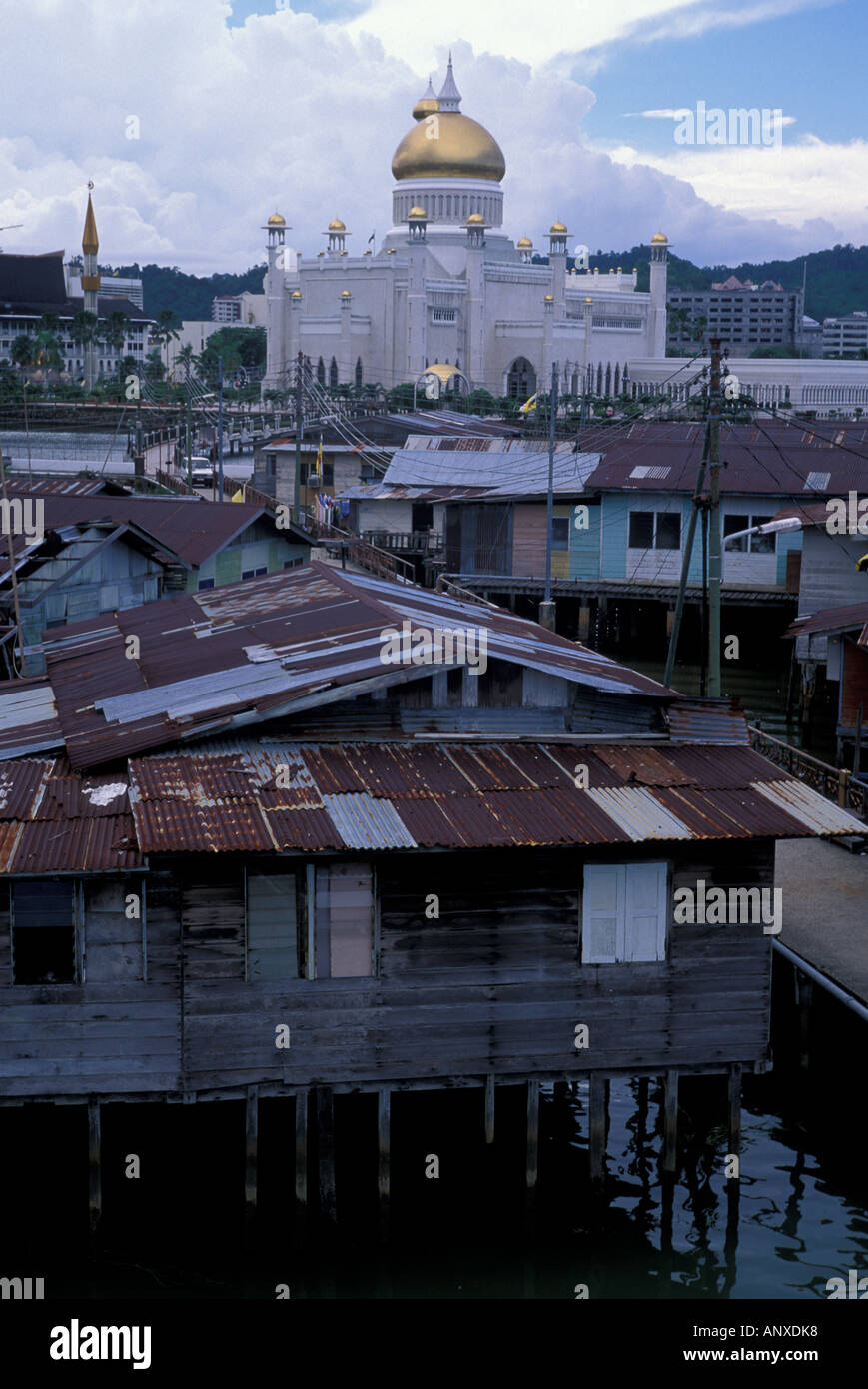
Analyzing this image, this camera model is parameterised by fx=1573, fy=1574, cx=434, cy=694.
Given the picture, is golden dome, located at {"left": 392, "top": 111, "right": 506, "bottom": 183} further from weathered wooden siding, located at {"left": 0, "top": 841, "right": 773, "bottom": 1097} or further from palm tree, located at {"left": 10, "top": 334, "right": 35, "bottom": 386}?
weathered wooden siding, located at {"left": 0, "top": 841, "right": 773, "bottom": 1097}

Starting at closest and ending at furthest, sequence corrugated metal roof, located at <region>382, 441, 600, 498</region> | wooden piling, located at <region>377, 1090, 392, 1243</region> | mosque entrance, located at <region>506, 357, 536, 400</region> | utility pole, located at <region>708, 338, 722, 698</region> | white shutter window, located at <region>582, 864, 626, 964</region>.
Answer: white shutter window, located at <region>582, 864, 626, 964</region>
wooden piling, located at <region>377, 1090, 392, 1243</region>
utility pole, located at <region>708, 338, 722, 698</region>
corrugated metal roof, located at <region>382, 441, 600, 498</region>
mosque entrance, located at <region>506, 357, 536, 400</region>

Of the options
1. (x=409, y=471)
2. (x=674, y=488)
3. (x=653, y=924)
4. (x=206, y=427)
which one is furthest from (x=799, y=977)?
(x=206, y=427)

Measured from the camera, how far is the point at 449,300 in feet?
388

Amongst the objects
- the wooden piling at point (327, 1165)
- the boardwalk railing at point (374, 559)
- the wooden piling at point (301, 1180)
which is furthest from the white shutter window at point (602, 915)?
the boardwalk railing at point (374, 559)

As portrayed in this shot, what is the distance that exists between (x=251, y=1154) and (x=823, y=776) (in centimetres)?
1495

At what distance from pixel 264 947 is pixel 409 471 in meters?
42.7

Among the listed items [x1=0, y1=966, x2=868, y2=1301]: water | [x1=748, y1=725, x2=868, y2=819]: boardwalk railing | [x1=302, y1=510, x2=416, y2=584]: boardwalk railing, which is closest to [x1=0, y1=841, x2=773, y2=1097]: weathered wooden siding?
[x1=0, y1=966, x2=868, y2=1301]: water

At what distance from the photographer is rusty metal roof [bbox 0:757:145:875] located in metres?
14.8

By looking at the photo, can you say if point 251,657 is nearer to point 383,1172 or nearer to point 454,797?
point 454,797

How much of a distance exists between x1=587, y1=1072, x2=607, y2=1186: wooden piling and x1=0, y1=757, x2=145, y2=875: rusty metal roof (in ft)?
18.2

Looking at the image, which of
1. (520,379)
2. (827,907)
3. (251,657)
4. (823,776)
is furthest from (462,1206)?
(520,379)

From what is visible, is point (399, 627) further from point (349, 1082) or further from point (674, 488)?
point (674, 488)

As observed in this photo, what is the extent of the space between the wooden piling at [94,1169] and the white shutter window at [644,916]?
5535mm
